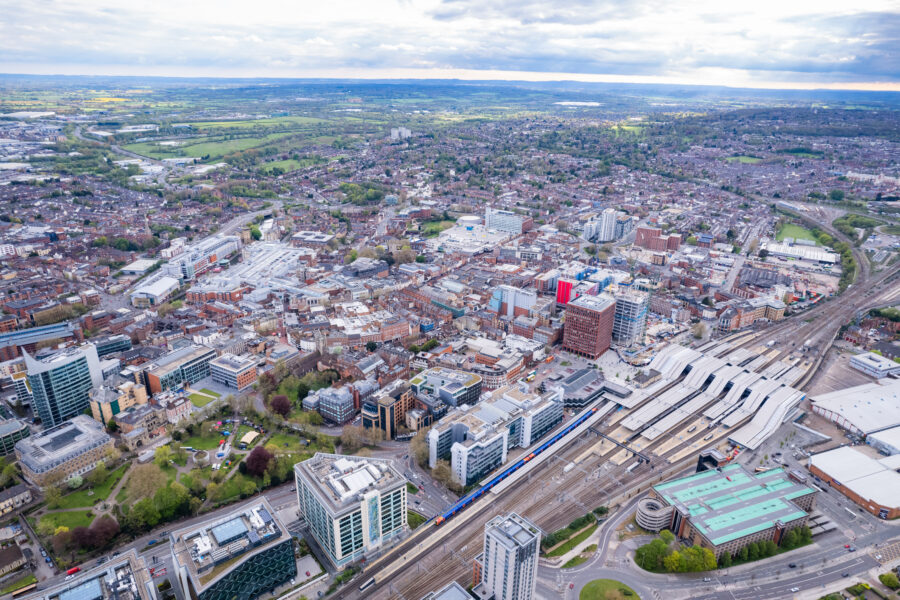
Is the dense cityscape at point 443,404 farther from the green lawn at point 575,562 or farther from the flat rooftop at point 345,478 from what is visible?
the green lawn at point 575,562

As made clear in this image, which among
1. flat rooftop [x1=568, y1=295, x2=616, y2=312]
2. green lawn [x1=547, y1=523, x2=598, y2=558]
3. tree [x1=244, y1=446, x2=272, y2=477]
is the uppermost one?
flat rooftop [x1=568, y1=295, x2=616, y2=312]

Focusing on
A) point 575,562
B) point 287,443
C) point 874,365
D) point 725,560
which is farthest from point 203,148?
point 725,560

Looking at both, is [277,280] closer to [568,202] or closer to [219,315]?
[219,315]

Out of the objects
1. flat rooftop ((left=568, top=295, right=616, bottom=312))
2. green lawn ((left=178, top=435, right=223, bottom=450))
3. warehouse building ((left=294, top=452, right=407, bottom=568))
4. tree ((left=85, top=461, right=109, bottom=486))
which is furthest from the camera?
flat rooftop ((left=568, top=295, right=616, bottom=312))

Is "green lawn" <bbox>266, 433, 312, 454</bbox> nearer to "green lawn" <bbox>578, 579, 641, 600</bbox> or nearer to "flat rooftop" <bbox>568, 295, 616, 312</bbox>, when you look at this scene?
"green lawn" <bbox>578, 579, 641, 600</bbox>

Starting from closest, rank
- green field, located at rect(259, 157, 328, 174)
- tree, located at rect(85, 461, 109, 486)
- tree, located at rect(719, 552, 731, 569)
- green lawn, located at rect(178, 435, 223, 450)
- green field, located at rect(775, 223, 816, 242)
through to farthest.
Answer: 1. tree, located at rect(719, 552, 731, 569)
2. tree, located at rect(85, 461, 109, 486)
3. green lawn, located at rect(178, 435, 223, 450)
4. green field, located at rect(775, 223, 816, 242)
5. green field, located at rect(259, 157, 328, 174)

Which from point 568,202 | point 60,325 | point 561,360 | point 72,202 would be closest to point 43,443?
point 60,325

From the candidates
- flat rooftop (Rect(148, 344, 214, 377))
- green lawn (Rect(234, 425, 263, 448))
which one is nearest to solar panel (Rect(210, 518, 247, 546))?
green lawn (Rect(234, 425, 263, 448))
